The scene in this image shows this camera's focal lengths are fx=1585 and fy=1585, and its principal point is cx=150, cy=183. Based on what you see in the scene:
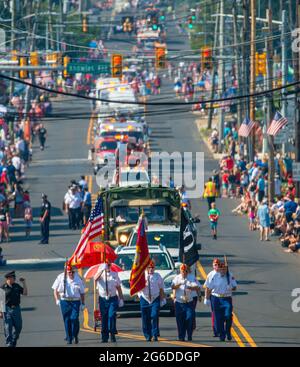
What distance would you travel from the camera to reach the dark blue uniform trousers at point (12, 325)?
26797mm

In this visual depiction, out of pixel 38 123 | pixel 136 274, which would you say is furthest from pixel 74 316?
pixel 38 123

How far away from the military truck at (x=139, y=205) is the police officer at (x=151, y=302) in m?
11.4

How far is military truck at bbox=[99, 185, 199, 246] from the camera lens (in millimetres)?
39625

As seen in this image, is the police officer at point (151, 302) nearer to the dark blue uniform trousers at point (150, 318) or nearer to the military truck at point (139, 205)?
the dark blue uniform trousers at point (150, 318)

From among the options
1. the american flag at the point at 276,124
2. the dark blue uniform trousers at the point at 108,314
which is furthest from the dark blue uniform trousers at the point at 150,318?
the american flag at the point at 276,124

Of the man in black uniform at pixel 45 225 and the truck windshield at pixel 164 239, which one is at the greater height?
the truck windshield at pixel 164 239

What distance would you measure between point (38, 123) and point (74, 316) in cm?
5751

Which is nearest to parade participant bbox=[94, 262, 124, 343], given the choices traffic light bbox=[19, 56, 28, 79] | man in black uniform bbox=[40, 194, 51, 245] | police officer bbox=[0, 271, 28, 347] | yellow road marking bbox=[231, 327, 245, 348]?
police officer bbox=[0, 271, 28, 347]

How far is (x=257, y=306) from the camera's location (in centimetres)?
3253

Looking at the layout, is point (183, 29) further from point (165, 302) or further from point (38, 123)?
point (165, 302)

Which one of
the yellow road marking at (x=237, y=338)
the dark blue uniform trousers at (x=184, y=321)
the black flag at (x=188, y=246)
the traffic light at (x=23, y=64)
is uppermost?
the traffic light at (x=23, y=64)

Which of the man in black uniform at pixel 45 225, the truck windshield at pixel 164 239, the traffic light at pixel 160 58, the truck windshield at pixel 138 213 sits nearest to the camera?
the truck windshield at pixel 164 239

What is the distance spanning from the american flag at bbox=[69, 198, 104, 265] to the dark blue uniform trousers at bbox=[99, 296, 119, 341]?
58.9 inches

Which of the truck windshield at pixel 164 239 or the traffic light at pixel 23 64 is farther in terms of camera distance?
the traffic light at pixel 23 64
